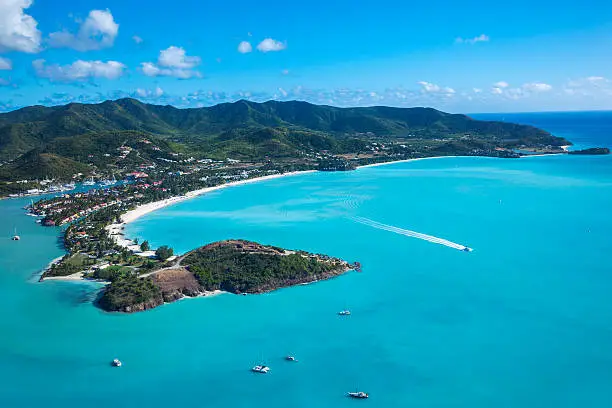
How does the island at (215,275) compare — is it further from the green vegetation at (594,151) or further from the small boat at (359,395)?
the green vegetation at (594,151)

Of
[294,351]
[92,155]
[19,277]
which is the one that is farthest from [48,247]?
[92,155]

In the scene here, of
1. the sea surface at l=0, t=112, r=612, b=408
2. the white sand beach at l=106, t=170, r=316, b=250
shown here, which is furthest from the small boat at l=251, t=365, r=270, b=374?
the white sand beach at l=106, t=170, r=316, b=250

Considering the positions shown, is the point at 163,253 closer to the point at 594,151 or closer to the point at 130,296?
the point at 130,296

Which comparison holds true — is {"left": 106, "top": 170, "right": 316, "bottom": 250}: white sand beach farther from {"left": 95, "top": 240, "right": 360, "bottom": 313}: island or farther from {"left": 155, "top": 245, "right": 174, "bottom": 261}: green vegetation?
{"left": 95, "top": 240, "right": 360, "bottom": 313}: island

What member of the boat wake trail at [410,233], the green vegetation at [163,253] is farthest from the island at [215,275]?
the boat wake trail at [410,233]

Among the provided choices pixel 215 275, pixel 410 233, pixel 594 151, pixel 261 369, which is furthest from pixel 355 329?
pixel 594 151
